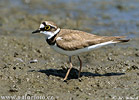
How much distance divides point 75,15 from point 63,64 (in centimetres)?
513

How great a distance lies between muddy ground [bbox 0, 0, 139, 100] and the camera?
6.50m

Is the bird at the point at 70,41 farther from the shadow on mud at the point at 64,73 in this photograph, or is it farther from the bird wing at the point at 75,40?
the shadow on mud at the point at 64,73

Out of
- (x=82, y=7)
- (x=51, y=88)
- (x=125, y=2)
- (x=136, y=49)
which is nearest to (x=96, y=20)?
(x=82, y=7)

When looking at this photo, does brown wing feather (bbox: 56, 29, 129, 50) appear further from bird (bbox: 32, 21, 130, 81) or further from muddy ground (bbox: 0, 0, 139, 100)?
muddy ground (bbox: 0, 0, 139, 100)

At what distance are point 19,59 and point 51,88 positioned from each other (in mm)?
1973

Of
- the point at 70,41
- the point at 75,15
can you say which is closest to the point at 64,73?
the point at 70,41

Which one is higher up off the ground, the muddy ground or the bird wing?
the bird wing

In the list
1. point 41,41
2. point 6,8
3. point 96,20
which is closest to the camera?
point 41,41

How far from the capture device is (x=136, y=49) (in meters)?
9.18

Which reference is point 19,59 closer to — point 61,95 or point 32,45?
point 32,45

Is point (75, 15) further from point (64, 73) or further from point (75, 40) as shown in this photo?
point (75, 40)

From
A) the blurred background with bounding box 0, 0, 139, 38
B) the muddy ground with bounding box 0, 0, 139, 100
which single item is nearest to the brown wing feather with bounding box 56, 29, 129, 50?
the muddy ground with bounding box 0, 0, 139, 100

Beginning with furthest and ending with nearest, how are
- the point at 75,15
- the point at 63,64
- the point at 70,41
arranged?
the point at 75,15 < the point at 63,64 < the point at 70,41

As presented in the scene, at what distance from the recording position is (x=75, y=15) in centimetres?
1293
